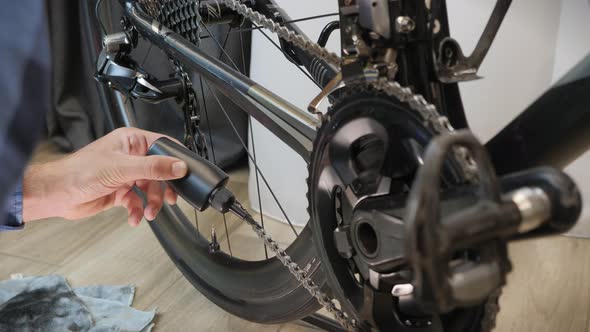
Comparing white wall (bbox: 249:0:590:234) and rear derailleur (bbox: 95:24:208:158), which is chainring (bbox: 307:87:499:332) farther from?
white wall (bbox: 249:0:590:234)

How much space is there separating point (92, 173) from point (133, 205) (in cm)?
16

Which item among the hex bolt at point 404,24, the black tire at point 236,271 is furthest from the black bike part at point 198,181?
the hex bolt at point 404,24

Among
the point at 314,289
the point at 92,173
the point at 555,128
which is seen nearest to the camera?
the point at 555,128

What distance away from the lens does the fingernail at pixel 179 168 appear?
60 cm

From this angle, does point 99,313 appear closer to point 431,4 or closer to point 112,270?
point 112,270

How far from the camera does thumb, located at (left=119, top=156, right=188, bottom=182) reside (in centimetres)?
60

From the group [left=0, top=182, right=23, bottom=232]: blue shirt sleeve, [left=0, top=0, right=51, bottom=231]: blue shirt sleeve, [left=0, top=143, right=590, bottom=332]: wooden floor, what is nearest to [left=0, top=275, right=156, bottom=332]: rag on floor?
[left=0, top=143, right=590, bottom=332]: wooden floor

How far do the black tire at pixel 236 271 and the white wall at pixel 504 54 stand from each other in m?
0.27

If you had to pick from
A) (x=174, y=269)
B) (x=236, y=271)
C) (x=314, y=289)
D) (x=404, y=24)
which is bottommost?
(x=174, y=269)

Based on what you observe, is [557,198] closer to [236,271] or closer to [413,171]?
Result: [413,171]

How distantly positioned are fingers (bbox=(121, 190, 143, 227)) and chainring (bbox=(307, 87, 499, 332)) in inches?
14.6

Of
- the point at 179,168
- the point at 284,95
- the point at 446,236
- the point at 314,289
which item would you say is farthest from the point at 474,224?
the point at 284,95

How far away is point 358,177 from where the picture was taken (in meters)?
0.45

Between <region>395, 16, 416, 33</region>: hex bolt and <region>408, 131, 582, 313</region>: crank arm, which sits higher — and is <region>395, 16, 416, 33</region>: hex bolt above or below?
above
